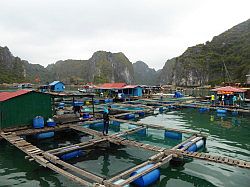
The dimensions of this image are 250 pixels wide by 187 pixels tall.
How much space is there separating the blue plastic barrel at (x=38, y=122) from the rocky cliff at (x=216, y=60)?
400 ft

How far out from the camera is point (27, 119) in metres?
16.3

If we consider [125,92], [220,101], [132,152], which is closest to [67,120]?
[132,152]

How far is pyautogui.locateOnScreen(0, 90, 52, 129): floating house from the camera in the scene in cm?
1516

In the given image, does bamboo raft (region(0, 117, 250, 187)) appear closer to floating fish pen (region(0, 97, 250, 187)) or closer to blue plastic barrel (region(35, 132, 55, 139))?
floating fish pen (region(0, 97, 250, 187))

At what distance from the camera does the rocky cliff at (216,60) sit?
132125 millimetres

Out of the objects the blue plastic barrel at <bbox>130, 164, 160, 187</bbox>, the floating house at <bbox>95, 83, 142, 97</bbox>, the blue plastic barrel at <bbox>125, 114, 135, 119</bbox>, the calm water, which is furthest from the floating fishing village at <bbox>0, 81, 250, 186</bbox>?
the floating house at <bbox>95, 83, 142, 97</bbox>

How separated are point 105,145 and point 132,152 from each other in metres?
1.86

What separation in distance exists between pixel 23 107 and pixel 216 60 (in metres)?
156

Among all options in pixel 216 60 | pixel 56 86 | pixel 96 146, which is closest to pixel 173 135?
pixel 96 146

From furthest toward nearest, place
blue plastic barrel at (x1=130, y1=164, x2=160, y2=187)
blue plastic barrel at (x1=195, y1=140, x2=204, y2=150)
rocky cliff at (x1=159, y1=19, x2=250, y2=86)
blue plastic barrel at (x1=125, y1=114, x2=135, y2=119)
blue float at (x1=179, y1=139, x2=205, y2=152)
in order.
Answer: rocky cliff at (x1=159, y1=19, x2=250, y2=86) < blue plastic barrel at (x1=125, y1=114, x2=135, y2=119) < blue plastic barrel at (x1=195, y1=140, x2=204, y2=150) < blue float at (x1=179, y1=139, x2=205, y2=152) < blue plastic barrel at (x1=130, y1=164, x2=160, y2=187)

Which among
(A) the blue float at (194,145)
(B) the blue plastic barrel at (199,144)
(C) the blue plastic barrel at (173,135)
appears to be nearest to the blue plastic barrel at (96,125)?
(C) the blue plastic barrel at (173,135)

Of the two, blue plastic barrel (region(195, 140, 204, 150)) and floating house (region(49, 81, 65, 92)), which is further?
floating house (region(49, 81, 65, 92))

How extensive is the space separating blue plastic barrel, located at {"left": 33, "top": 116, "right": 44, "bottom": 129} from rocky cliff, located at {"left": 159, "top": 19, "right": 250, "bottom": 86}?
400 feet

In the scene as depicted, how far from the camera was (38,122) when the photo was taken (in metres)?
16.4
